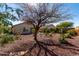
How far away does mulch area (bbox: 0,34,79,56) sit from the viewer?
185 cm

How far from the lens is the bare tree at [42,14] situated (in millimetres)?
1858

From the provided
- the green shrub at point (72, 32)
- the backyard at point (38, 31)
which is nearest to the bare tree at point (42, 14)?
the backyard at point (38, 31)

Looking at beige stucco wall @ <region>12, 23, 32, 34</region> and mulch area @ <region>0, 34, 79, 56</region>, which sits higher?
beige stucco wall @ <region>12, 23, 32, 34</region>

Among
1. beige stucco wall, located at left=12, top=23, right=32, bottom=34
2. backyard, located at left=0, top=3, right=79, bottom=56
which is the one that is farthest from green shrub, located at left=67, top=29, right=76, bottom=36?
beige stucco wall, located at left=12, top=23, right=32, bottom=34

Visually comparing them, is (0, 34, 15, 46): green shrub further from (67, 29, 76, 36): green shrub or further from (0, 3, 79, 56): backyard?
(67, 29, 76, 36): green shrub

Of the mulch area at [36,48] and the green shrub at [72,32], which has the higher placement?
the green shrub at [72,32]

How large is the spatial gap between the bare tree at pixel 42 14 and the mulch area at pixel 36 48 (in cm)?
4

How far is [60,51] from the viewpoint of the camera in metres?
1.86

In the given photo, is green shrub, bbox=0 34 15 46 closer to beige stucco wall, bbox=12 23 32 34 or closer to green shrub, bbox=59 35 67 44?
beige stucco wall, bbox=12 23 32 34

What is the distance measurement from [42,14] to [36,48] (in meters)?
0.30

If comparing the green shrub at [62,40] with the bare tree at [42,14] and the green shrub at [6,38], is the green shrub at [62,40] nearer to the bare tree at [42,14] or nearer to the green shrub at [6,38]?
the bare tree at [42,14]

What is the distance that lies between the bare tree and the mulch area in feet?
0.14

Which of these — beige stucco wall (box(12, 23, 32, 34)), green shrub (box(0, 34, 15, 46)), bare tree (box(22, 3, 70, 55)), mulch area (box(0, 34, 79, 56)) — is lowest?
mulch area (box(0, 34, 79, 56))

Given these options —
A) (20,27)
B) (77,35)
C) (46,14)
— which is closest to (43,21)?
(46,14)
